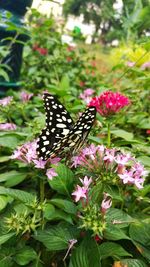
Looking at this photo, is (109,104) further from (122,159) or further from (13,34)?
(13,34)

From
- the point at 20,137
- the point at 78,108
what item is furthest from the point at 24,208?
the point at 78,108

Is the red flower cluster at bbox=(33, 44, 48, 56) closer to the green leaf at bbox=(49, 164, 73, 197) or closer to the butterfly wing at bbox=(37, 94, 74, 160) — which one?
the butterfly wing at bbox=(37, 94, 74, 160)

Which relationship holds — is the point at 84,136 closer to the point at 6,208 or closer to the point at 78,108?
the point at 6,208

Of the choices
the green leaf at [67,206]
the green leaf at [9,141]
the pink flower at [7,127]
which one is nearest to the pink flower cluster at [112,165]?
the green leaf at [67,206]

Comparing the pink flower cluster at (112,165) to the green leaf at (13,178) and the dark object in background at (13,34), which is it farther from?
the dark object in background at (13,34)

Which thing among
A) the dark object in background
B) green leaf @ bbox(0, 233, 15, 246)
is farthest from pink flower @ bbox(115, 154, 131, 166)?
the dark object in background

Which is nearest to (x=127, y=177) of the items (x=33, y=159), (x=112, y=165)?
(x=112, y=165)
